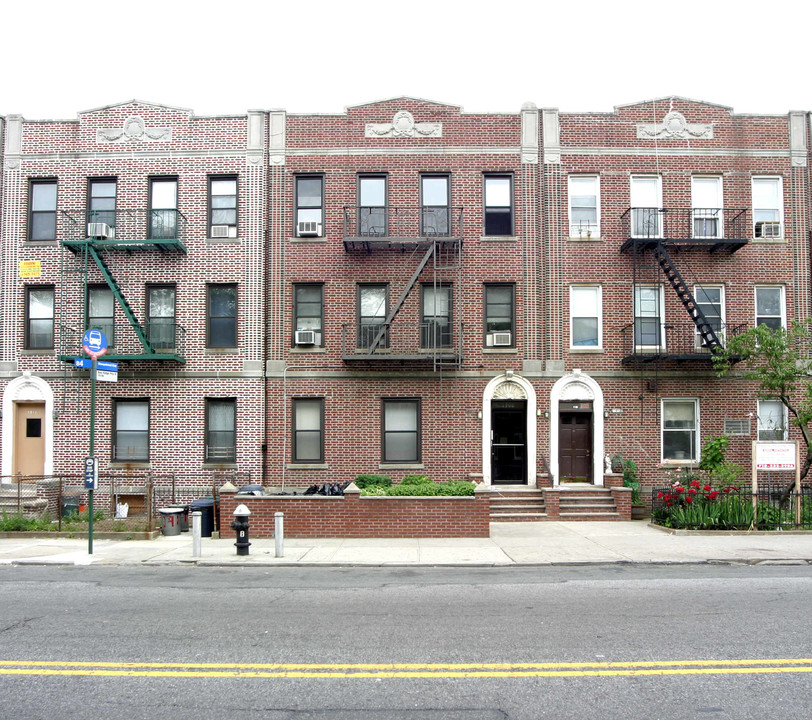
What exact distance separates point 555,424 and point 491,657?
1314cm

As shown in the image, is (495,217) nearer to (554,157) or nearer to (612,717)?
(554,157)

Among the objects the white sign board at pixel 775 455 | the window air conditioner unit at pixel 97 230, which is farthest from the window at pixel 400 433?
the window air conditioner unit at pixel 97 230

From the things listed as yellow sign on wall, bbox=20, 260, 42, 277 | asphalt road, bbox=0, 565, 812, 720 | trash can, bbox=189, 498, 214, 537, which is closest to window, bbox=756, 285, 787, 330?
asphalt road, bbox=0, 565, 812, 720

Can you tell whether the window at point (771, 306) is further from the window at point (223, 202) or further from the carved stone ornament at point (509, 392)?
the window at point (223, 202)

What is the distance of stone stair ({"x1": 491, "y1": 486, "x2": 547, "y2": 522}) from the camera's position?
17703 millimetres

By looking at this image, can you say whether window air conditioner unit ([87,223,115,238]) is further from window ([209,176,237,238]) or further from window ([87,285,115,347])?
window ([209,176,237,238])

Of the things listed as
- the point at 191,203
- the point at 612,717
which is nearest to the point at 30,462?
the point at 191,203

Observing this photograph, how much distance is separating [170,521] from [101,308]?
7.57 meters

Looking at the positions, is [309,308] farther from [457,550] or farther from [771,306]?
[771,306]

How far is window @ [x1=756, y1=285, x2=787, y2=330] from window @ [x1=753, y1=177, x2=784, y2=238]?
157cm

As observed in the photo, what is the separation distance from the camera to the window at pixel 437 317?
64.1 ft

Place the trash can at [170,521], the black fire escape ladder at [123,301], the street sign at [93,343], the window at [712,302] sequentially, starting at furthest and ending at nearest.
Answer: the window at [712,302], the black fire escape ladder at [123,301], the trash can at [170,521], the street sign at [93,343]

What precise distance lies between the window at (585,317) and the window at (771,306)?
462 cm

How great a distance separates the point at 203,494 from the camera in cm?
1897
